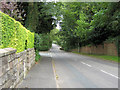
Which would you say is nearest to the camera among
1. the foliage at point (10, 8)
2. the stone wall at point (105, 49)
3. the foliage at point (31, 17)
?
the foliage at point (10, 8)

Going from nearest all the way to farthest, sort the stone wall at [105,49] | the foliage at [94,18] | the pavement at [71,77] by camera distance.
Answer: the pavement at [71,77] < the foliage at [94,18] < the stone wall at [105,49]

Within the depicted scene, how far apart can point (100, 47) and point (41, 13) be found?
1831cm

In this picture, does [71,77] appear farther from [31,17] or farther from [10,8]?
[31,17]

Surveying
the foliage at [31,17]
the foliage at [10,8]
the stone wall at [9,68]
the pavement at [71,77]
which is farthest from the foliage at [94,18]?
the stone wall at [9,68]

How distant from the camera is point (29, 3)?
16969 millimetres

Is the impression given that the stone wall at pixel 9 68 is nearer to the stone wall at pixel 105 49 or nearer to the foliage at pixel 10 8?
the foliage at pixel 10 8

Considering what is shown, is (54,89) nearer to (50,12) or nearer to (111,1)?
(111,1)

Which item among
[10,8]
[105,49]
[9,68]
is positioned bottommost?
[105,49]

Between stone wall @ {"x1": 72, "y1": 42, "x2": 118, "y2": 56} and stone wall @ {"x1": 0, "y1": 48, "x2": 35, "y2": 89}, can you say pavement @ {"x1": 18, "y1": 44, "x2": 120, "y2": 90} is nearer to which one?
stone wall @ {"x1": 0, "y1": 48, "x2": 35, "y2": 89}

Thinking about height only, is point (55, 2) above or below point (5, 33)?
above

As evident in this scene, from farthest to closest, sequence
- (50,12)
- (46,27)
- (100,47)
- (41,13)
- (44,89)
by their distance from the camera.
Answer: (100,47)
(46,27)
(41,13)
(50,12)
(44,89)

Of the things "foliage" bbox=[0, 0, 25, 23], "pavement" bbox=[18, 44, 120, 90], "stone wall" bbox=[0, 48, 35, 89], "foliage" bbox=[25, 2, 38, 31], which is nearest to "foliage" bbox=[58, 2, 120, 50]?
"foliage" bbox=[25, 2, 38, 31]

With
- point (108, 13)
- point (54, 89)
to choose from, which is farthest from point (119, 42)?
point (54, 89)

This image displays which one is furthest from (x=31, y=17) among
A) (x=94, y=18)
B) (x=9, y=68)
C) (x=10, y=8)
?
(x=9, y=68)
